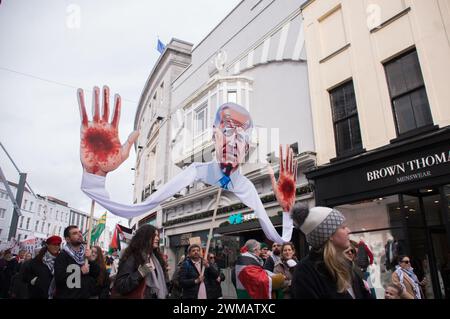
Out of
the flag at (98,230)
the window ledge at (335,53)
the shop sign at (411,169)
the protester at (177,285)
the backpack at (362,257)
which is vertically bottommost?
the protester at (177,285)

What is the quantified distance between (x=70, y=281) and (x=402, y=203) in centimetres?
734

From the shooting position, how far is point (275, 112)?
12.9 meters

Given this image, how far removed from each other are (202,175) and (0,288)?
23.1 feet

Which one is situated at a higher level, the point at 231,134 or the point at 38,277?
the point at 231,134

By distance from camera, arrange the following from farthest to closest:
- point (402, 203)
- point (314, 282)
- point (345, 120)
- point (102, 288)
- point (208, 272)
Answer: point (345, 120) → point (402, 203) → point (208, 272) → point (102, 288) → point (314, 282)

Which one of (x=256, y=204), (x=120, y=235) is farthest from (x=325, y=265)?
(x=120, y=235)

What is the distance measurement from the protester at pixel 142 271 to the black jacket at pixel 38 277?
2.08 meters

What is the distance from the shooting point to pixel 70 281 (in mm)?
4109

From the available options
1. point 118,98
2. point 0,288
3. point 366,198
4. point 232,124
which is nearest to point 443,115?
point 366,198

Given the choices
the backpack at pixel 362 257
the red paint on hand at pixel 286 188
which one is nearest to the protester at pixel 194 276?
the red paint on hand at pixel 286 188

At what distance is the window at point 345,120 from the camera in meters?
9.52

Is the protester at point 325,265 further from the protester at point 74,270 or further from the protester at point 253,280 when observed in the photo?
the protester at point 74,270

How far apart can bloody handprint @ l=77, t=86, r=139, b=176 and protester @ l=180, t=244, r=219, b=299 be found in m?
2.17

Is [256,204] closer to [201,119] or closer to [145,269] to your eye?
[145,269]
